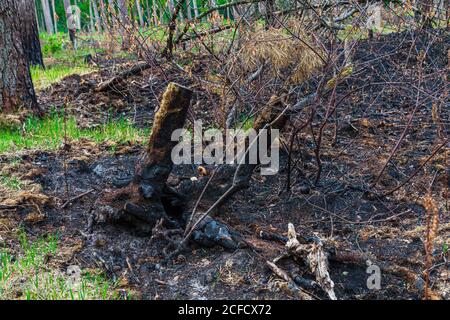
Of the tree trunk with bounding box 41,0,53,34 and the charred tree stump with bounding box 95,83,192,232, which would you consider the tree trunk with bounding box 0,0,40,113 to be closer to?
the charred tree stump with bounding box 95,83,192,232

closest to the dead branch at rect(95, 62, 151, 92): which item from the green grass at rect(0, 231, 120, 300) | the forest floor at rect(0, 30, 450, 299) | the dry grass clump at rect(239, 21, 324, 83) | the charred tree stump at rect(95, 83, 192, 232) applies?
the forest floor at rect(0, 30, 450, 299)

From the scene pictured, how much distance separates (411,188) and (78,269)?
2587mm

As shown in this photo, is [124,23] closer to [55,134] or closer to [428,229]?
[55,134]

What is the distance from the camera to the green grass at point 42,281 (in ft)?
8.63

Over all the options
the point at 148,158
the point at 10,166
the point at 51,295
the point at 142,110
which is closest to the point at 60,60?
the point at 142,110

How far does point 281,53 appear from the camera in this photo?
4.56 m

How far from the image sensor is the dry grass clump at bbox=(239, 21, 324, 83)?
4.57 meters

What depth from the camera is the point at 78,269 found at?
293 cm

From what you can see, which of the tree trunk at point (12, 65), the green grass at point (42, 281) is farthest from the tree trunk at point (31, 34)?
the green grass at point (42, 281)

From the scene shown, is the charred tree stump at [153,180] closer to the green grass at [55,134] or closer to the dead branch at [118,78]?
the green grass at [55,134]

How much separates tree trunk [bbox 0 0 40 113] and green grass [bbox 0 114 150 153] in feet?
0.95

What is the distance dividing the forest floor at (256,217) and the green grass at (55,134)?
5 cm

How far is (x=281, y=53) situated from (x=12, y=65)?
2.91 meters

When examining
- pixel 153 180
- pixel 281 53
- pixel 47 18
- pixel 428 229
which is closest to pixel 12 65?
pixel 281 53
